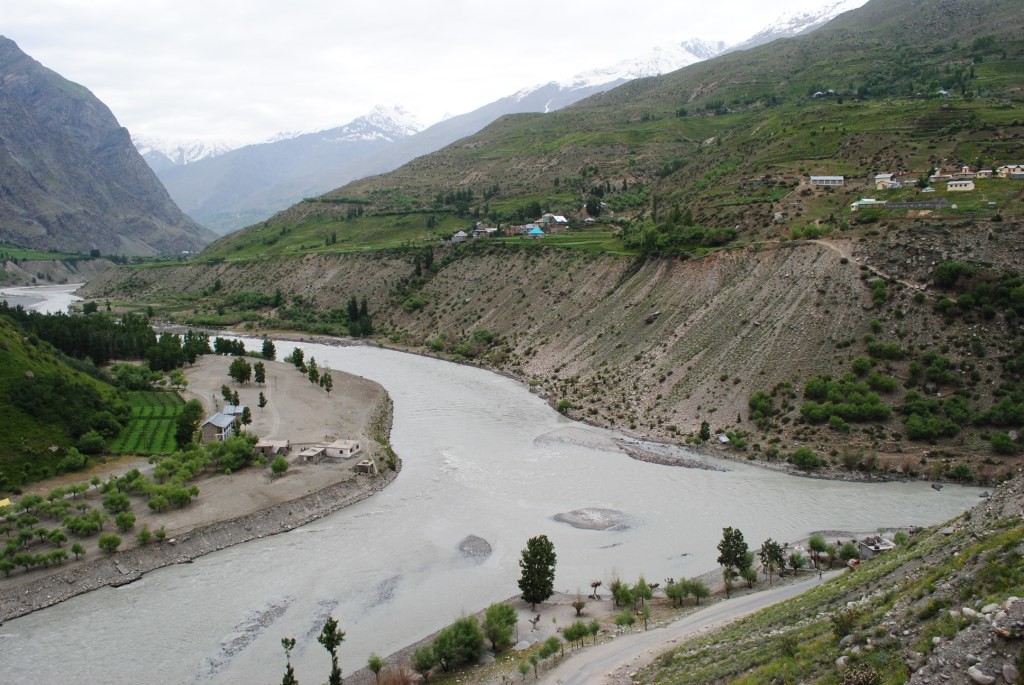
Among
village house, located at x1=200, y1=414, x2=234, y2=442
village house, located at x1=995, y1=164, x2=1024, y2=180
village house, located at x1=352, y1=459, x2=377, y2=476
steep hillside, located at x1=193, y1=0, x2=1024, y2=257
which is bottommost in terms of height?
village house, located at x1=352, y1=459, x2=377, y2=476

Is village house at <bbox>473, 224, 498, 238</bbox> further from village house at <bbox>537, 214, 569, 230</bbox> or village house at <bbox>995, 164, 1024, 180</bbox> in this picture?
village house at <bbox>995, 164, 1024, 180</bbox>

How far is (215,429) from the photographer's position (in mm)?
44156

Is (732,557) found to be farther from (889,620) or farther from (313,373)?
(313,373)

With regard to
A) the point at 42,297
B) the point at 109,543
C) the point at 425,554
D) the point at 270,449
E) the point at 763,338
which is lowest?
the point at 425,554

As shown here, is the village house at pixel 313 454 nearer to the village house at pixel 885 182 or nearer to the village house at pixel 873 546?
the village house at pixel 873 546

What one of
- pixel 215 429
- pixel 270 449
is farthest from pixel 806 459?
pixel 215 429

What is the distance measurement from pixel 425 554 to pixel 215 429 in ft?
Answer: 61.9

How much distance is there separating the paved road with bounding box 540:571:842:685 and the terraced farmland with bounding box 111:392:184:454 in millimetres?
30105

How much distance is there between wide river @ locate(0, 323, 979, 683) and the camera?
2498cm

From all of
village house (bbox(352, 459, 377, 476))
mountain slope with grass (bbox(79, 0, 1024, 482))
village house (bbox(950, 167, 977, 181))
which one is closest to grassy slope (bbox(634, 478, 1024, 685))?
mountain slope with grass (bbox(79, 0, 1024, 482))

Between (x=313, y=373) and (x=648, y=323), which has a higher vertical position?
(x=648, y=323)

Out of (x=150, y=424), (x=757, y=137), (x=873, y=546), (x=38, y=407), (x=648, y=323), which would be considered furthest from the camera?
(x=757, y=137)

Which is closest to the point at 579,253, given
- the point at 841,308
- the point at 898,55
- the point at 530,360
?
the point at 530,360

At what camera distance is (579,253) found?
79.4 meters
